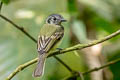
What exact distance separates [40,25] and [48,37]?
19 centimetres

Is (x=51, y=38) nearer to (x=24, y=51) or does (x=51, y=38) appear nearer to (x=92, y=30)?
(x=24, y=51)

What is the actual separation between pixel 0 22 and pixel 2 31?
126 millimetres

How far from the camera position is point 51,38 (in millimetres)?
3660

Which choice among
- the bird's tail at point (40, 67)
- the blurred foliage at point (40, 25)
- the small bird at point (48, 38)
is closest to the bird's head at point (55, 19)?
the small bird at point (48, 38)

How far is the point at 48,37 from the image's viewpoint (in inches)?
145

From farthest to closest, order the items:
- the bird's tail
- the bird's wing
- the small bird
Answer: the bird's wing, the small bird, the bird's tail

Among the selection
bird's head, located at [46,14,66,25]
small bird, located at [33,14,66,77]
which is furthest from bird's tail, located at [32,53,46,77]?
bird's head, located at [46,14,66,25]

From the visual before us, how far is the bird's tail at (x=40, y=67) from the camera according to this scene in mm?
2969

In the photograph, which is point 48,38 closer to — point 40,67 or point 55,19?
point 40,67

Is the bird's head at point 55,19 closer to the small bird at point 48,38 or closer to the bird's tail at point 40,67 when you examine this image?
the small bird at point 48,38

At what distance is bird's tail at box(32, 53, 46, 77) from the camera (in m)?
2.97

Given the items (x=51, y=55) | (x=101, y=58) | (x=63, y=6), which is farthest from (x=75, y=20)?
(x=51, y=55)

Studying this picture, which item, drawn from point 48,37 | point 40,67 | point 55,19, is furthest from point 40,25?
point 40,67

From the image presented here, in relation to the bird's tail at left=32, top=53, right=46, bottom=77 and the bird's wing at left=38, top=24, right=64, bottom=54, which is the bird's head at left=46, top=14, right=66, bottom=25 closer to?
the bird's wing at left=38, top=24, right=64, bottom=54
